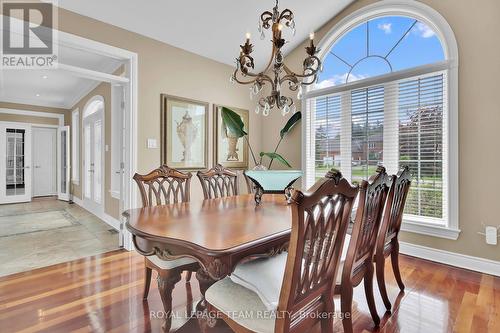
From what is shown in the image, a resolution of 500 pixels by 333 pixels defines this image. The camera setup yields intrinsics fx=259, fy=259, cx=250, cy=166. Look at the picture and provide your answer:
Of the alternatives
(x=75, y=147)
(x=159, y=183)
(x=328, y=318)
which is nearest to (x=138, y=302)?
(x=159, y=183)

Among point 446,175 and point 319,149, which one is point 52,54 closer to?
point 319,149

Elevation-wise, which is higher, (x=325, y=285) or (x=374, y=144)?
(x=374, y=144)

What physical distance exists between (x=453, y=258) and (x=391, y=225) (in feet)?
4.66

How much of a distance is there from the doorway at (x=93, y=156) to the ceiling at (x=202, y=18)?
7.30 ft

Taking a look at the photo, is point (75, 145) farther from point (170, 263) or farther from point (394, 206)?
point (394, 206)

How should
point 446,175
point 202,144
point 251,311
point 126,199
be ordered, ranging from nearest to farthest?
point 251,311, point 446,175, point 126,199, point 202,144

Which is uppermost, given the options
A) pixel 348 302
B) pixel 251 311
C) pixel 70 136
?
pixel 70 136

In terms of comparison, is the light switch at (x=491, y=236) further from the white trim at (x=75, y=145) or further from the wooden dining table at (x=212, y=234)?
the white trim at (x=75, y=145)

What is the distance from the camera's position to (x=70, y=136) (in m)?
6.89

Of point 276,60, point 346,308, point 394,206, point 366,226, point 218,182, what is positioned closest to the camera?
A: point 346,308

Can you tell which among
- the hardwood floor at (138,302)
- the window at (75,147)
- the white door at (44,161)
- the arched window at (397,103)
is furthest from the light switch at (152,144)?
the white door at (44,161)

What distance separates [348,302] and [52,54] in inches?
162

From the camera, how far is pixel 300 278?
108cm

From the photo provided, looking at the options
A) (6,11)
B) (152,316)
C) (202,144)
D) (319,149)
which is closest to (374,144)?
(319,149)
